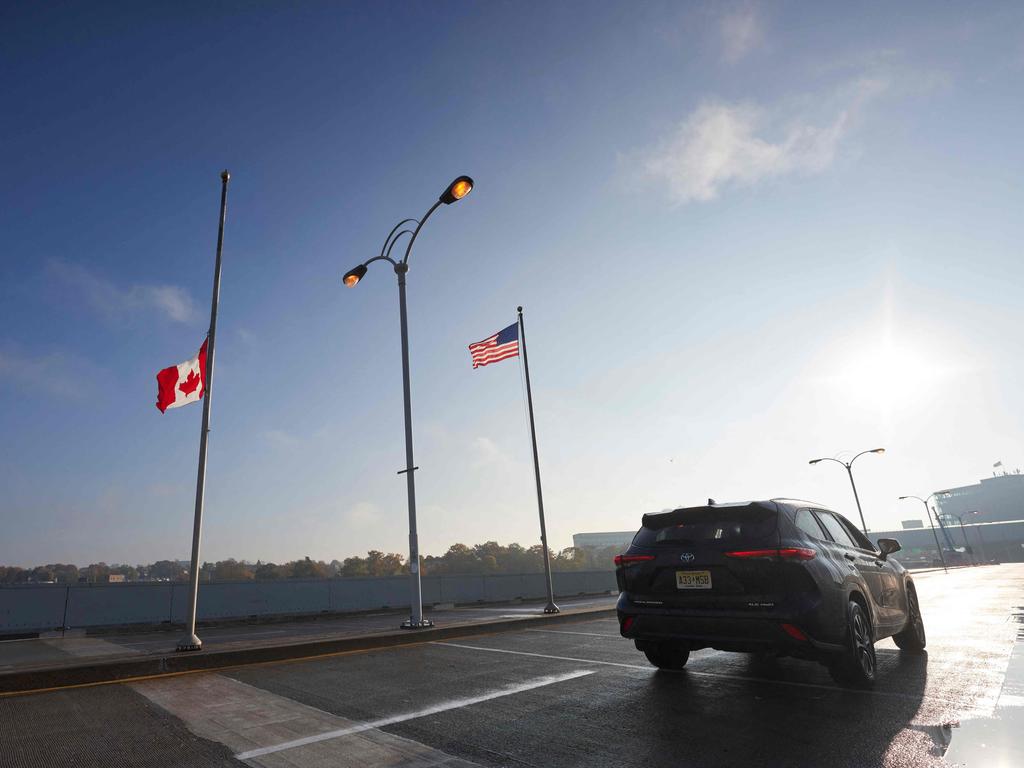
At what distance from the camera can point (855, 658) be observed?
5129 millimetres

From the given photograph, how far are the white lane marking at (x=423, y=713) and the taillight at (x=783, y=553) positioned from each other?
94.3 inches

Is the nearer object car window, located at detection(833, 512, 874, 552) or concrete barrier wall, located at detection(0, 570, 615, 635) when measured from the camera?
car window, located at detection(833, 512, 874, 552)

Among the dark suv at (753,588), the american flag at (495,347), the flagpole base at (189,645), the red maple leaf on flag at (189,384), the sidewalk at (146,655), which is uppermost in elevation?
the american flag at (495,347)

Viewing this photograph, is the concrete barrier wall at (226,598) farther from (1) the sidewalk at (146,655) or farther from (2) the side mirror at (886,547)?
(2) the side mirror at (886,547)

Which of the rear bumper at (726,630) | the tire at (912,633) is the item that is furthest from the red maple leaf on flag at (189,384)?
the tire at (912,633)

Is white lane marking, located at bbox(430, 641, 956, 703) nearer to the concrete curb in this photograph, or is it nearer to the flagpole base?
the concrete curb

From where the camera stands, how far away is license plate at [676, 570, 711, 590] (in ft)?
17.5

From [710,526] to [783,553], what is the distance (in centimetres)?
72

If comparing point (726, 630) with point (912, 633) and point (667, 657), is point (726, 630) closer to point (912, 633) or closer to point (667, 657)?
point (667, 657)

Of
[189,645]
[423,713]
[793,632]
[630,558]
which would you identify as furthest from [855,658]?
[189,645]

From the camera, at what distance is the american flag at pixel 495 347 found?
1855cm

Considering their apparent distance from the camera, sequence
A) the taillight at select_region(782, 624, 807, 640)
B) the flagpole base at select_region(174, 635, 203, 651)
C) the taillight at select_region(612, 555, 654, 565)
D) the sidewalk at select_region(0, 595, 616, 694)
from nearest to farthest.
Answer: the taillight at select_region(782, 624, 807, 640)
the taillight at select_region(612, 555, 654, 565)
the sidewalk at select_region(0, 595, 616, 694)
the flagpole base at select_region(174, 635, 203, 651)

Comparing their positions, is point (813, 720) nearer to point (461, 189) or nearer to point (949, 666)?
point (949, 666)

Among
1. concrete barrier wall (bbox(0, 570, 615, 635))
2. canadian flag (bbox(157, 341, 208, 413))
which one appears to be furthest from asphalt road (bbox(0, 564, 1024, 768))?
concrete barrier wall (bbox(0, 570, 615, 635))
